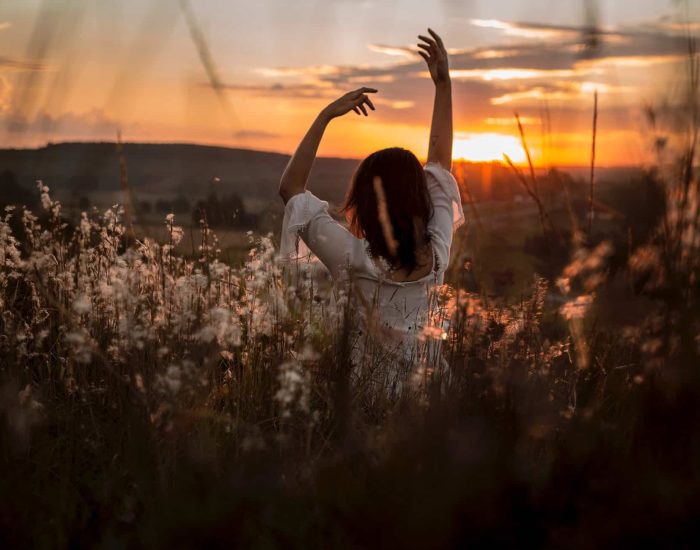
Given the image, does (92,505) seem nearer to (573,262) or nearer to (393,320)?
(573,262)

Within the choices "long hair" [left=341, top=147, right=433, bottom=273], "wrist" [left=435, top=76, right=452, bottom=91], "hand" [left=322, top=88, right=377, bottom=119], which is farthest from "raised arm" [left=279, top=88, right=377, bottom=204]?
"wrist" [left=435, top=76, right=452, bottom=91]

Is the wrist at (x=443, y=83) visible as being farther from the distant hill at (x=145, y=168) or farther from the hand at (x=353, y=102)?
the distant hill at (x=145, y=168)

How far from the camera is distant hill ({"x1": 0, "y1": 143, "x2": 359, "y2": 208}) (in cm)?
252

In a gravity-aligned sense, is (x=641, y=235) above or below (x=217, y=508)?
above

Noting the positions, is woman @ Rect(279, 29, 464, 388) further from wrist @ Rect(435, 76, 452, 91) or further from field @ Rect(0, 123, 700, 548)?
wrist @ Rect(435, 76, 452, 91)

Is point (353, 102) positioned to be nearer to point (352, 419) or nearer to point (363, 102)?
point (363, 102)

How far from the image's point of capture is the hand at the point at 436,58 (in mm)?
4344

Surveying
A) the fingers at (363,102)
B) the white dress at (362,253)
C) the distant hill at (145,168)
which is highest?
the fingers at (363,102)

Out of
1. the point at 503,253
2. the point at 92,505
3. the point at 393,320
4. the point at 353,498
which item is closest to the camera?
the point at 353,498

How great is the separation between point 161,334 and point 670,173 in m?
2.07

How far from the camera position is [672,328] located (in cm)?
200

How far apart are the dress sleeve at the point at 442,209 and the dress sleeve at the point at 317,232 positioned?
1.26ft

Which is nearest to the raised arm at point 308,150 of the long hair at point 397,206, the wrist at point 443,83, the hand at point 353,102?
the hand at point 353,102

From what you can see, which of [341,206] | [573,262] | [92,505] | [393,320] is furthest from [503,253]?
[92,505]
